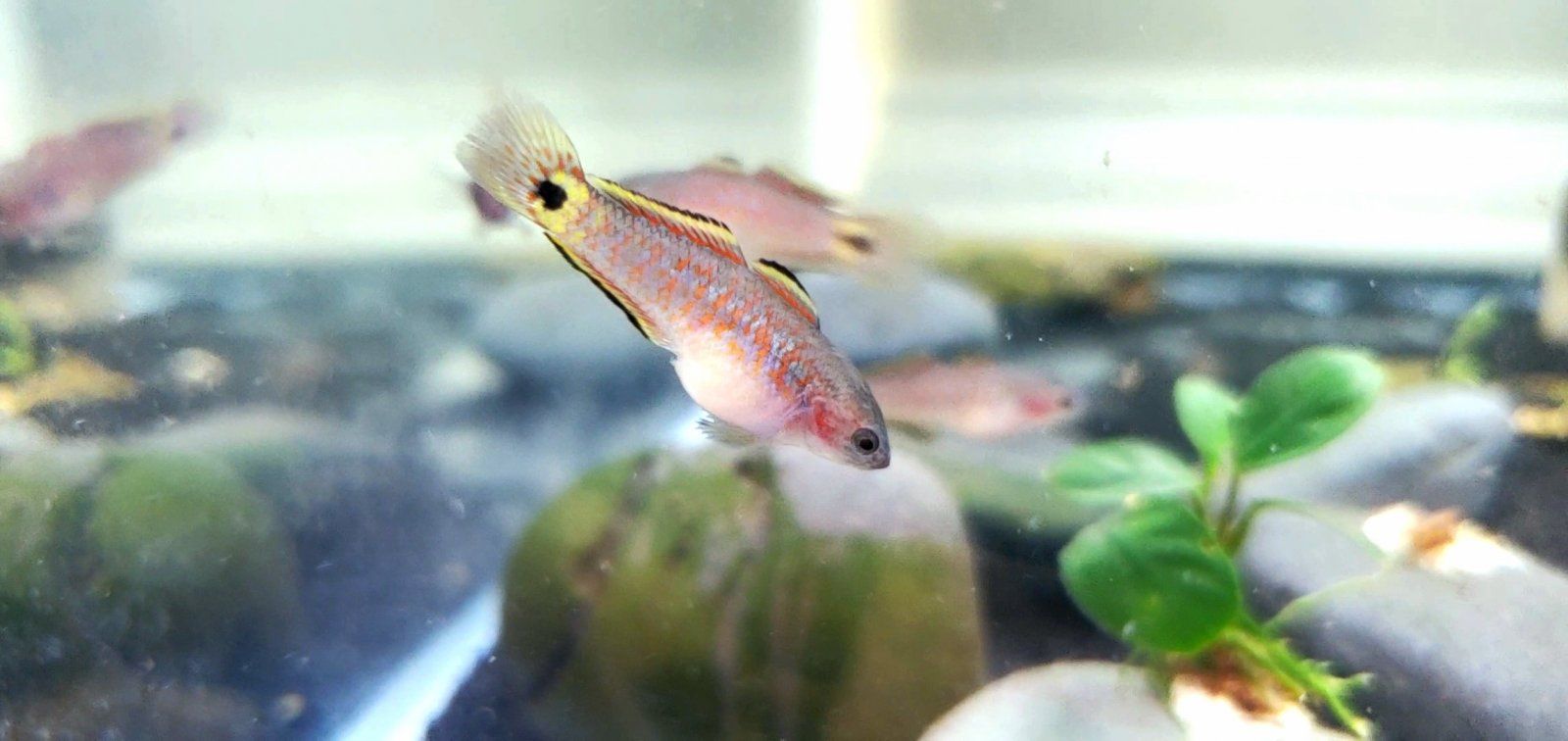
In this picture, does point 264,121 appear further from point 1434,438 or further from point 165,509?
point 1434,438

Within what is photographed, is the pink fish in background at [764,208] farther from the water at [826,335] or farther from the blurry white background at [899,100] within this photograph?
the blurry white background at [899,100]

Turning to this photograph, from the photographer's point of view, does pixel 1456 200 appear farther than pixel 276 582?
Yes

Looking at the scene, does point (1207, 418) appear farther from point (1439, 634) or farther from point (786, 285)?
point (786, 285)

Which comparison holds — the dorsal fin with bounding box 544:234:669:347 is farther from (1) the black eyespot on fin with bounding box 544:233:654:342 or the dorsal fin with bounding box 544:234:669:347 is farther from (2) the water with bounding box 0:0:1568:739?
(2) the water with bounding box 0:0:1568:739

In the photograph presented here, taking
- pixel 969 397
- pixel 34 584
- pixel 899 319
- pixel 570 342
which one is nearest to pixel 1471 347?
pixel 969 397

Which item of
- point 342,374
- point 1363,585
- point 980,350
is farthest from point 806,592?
point 342,374

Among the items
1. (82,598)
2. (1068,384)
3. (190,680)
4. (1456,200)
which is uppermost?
(1456,200)
